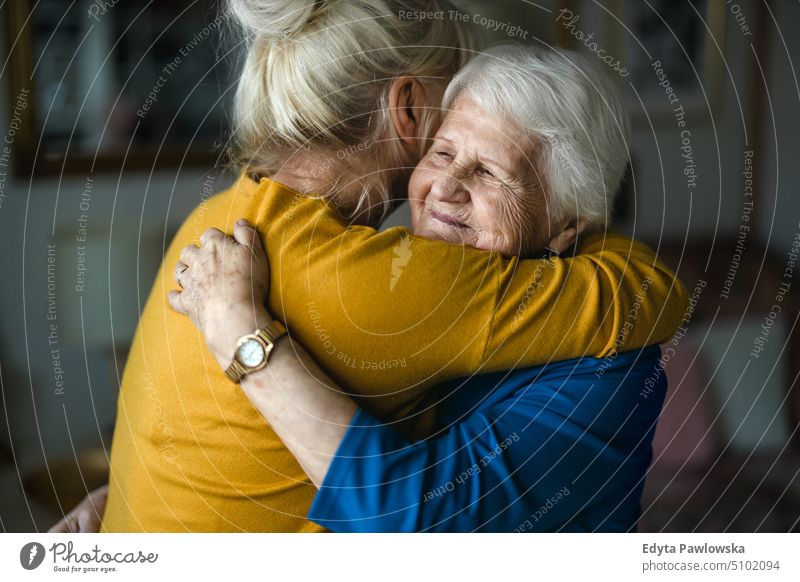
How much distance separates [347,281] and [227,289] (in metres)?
0.09

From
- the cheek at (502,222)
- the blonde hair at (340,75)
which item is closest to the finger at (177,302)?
the blonde hair at (340,75)

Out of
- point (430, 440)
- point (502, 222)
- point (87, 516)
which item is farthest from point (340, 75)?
point (87, 516)

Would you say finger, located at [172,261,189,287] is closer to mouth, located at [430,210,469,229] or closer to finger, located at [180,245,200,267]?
finger, located at [180,245,200,267]

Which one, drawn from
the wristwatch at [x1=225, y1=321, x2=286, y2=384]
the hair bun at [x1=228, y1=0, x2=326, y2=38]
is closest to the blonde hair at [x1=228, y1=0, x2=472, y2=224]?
the hair bun at [x1=228, y1=0, x2=326, y2=38]

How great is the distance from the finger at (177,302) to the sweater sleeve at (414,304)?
0.08m

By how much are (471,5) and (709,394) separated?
0.99 metres

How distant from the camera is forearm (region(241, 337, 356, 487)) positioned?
57 cm

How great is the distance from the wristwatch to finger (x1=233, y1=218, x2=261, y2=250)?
0.19ft

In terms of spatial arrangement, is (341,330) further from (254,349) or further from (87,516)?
(87,516)

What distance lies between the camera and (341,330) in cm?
57

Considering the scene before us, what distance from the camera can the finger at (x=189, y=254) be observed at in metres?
0.62

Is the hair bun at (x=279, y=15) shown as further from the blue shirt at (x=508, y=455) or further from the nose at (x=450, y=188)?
the blue shirt at (x=508, y=455)
